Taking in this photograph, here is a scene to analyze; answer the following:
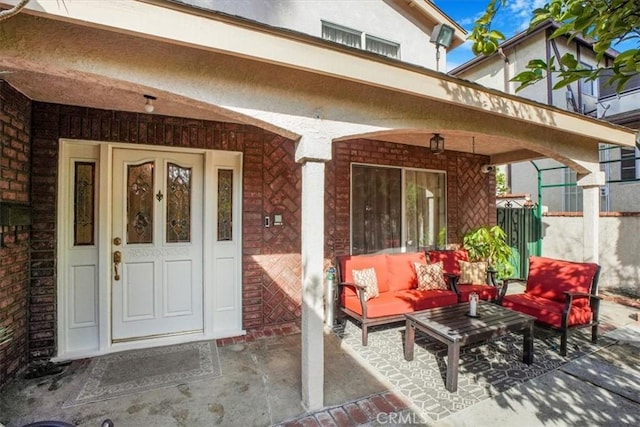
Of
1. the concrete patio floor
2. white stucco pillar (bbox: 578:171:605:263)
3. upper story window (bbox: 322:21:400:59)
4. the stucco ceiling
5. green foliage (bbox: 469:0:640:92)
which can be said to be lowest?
the concrete patio floor

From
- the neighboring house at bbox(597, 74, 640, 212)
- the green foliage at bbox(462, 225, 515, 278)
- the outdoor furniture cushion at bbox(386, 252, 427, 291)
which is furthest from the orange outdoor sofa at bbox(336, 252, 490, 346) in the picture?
the neighboring house at bbox(597, 74, 640, 212)

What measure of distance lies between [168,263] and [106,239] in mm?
716

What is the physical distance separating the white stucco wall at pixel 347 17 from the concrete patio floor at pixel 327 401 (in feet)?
15.9

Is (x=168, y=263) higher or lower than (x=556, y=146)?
lower

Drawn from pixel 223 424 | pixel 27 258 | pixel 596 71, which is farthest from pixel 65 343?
pixel 596 71

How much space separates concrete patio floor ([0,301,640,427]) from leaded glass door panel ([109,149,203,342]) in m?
0.79

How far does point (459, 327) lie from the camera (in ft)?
10.3

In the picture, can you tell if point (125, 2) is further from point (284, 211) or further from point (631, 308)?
point (631, 308)

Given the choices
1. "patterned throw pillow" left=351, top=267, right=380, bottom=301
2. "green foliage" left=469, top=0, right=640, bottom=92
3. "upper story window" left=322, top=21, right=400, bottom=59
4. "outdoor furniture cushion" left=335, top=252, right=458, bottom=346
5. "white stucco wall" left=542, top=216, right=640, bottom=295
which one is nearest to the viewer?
"green foliage" left=469, top=0, right=640, bottom=92

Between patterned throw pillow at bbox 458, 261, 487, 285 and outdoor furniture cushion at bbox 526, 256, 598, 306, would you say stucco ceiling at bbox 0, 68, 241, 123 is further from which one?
outdoor furniture cushion at bbox 526, 256, 598, 306

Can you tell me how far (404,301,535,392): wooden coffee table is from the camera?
2.85 meters

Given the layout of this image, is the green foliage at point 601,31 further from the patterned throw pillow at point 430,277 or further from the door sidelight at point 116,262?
the door sidelight at point 116,262

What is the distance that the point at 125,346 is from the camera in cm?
363

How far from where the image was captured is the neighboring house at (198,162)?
209 centimetres
